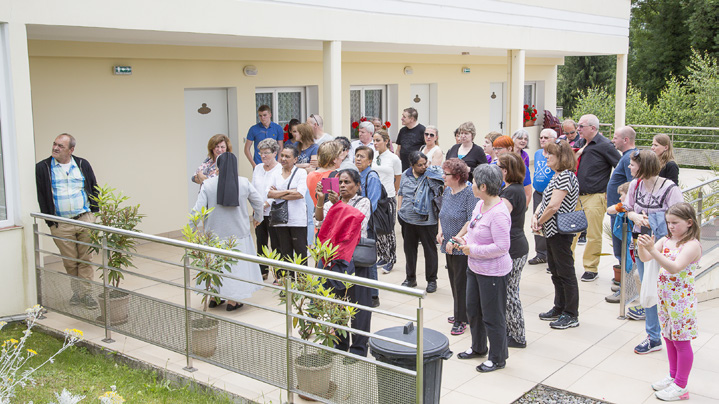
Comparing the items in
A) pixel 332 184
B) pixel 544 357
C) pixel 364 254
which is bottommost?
pixel 544 357

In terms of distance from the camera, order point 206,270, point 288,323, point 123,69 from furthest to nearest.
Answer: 1. point 123,69
2. point 206,270
3. point 288,323

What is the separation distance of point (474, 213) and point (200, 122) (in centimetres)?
689

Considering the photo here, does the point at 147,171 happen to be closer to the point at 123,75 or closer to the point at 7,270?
the point at 123,75

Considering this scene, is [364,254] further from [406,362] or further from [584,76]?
[584,76]

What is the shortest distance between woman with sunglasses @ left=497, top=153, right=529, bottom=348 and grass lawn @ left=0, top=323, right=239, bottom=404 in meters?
2.66

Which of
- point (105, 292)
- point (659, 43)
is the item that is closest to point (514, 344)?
point (105, 292)

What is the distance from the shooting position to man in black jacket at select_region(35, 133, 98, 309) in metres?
7.24

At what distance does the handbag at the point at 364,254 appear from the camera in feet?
19.9

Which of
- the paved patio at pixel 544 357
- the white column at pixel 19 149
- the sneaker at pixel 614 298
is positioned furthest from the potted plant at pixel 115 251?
the sneaker at pixel 614 298

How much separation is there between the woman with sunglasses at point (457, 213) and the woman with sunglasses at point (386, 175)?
7.14 ft

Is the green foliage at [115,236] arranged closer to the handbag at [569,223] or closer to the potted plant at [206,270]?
the potted plant at [206,270]

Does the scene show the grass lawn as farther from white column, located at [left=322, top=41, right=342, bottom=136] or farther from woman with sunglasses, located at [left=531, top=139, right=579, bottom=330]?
white column, located at [left=322, top=41, right=342, bottom=136]

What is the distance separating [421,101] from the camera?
54.9 feet

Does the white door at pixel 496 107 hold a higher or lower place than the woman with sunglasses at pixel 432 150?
higher
